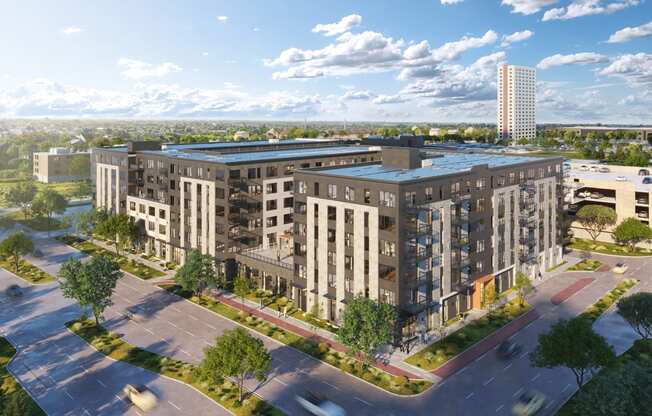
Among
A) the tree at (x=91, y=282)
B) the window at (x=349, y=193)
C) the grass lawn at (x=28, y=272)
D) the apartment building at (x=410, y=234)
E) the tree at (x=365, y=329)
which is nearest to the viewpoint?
the tree at (x=365, y=329)

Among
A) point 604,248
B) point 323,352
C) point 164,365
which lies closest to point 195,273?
point 164,365

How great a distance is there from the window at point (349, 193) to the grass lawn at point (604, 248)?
241 ft

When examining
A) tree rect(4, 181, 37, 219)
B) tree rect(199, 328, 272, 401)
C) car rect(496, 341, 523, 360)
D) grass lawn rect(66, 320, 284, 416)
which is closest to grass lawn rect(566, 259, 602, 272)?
car rect(496, 341, 523, 360)

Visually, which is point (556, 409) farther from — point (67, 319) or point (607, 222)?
point (607, 222)

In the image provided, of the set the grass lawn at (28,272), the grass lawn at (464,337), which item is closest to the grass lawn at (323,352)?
the grass lawn at (464,337)

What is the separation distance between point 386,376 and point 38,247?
101 metres

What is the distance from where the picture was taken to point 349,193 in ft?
226

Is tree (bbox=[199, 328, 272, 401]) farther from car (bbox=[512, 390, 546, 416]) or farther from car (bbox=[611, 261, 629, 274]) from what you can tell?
car (bbox=[611, 261, 629, 274])

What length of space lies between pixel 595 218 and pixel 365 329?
3425 inches

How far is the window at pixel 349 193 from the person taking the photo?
68.4 meters

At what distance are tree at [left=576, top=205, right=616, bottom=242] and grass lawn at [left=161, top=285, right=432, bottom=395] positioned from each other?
8251cm

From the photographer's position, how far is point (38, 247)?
12012cm

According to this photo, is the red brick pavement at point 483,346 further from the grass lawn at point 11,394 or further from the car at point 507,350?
the grass lawn at point 11,394

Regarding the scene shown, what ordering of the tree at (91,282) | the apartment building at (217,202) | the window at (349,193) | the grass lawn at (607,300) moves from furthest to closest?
1. the apartment building at (217,202)
2. the grass lawn at (607,300)
3. the tree at (91,282)
4. the window at (349,193)
